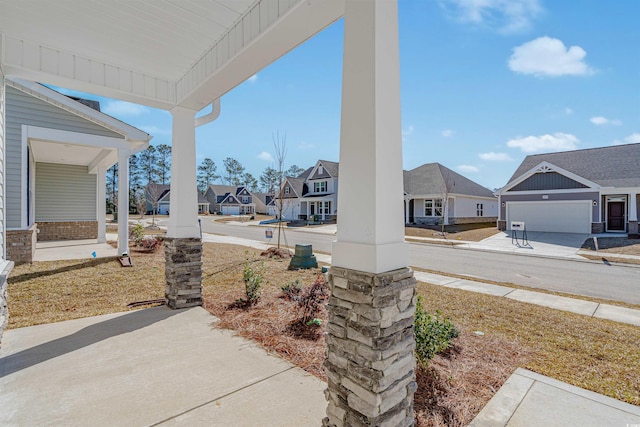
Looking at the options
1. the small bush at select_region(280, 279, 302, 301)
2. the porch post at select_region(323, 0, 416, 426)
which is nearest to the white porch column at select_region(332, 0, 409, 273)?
the porch post at select_region(323, 0, 416, 426)

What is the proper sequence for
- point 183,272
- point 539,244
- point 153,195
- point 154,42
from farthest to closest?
1. point 153,195
2. point 539,244
3. point 183,272
4. point 154,42

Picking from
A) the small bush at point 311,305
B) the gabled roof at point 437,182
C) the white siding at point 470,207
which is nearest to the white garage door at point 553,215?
the white siding at point 470,207

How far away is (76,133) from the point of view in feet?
28.5

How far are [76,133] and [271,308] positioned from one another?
832 cm

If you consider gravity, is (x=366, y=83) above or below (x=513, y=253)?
above

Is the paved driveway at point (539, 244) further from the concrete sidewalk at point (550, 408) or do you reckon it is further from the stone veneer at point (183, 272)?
the stone veneer at point (183, 272)

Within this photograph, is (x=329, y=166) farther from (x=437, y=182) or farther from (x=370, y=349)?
(x=370, y=349)

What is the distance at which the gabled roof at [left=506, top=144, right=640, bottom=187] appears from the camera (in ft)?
58.4

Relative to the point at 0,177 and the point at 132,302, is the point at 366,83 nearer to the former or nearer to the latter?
the point at 0,177

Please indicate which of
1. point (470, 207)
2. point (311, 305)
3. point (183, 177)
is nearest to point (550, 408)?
point (311, 305)

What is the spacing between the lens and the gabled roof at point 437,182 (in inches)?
957

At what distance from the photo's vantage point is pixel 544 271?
9.59 metres

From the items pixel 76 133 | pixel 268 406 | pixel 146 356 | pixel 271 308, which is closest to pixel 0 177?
pixel 146 356

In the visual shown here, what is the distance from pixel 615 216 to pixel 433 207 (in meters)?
10.9
